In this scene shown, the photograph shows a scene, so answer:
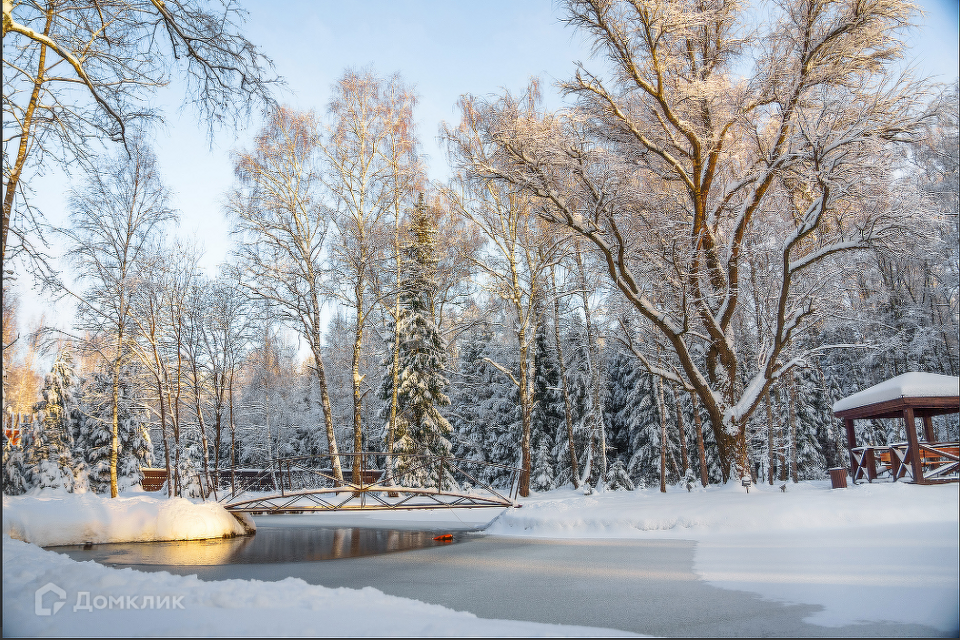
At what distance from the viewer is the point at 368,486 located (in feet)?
41.7

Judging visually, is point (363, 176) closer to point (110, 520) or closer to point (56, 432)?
point (110, 520)

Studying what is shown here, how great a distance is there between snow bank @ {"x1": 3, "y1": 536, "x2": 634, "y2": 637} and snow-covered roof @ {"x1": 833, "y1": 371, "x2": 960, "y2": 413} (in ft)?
18.3

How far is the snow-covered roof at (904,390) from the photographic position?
7170mm

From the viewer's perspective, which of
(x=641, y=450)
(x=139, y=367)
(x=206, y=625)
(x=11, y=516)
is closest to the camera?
(x=206, y=625)

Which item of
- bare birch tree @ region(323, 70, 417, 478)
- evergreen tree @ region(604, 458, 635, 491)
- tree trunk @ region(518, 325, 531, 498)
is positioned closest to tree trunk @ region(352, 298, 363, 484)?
bare birch tree @ region(323, 70, 417, 478)

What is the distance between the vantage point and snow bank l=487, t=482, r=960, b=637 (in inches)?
180

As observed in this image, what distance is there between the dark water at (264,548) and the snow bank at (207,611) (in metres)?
4.10

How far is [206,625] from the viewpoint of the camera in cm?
333

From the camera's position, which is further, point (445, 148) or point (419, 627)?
point (445, 148)

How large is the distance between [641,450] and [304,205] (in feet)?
59.4

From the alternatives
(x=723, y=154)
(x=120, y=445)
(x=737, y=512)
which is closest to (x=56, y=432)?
(x=120, y=445)

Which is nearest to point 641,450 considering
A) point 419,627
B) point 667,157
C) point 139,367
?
point 667,157

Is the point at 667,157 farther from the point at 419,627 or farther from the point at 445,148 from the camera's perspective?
the point at 419,627

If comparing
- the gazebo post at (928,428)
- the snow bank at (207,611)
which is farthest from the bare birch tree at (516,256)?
the snow bank at (207,611)
